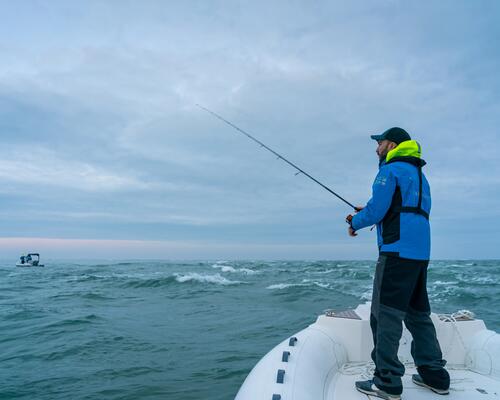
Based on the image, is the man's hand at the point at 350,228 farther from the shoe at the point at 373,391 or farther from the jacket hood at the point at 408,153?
the shoe at the point at 373,391

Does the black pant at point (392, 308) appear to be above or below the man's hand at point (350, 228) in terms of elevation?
below

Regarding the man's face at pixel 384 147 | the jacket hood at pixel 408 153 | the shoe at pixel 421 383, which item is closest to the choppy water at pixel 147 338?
the shoe at pixel 421 383

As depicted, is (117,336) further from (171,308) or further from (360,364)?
(360,364)

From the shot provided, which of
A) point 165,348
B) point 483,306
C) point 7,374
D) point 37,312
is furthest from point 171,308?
point 483,306

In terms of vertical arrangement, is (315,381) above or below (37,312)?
above

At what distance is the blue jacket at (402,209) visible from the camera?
2598 mm

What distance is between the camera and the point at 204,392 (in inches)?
192

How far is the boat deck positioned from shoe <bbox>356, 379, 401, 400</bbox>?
32 millimetres

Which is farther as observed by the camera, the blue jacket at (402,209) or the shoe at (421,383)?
the shoe at (421,383)

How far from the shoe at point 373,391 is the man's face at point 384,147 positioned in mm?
1782

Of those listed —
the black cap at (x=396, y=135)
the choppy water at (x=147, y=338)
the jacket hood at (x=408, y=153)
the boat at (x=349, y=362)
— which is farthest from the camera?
the choppy water at (x=147, y=338)

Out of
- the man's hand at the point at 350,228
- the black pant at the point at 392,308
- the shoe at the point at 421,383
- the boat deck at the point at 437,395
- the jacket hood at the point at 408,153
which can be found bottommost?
the boat deck at the point at 437,395

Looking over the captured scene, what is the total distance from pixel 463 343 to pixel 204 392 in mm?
3207

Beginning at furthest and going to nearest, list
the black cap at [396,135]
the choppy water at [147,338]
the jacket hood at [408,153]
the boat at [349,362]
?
1. the choppy water at [147,338]
2. the black cap at [396,135]
3. the jacket hood at [408,153]
4. the boat at [349,362]
